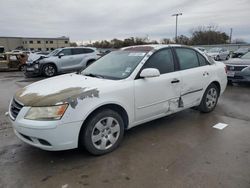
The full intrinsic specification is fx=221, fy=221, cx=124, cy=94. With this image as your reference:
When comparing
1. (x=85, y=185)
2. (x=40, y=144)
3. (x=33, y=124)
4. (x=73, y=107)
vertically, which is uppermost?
(x=73, y=107)

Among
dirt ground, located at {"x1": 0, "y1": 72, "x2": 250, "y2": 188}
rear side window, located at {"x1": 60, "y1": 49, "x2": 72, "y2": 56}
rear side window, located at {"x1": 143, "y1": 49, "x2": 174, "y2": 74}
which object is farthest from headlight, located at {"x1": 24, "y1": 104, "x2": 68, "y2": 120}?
rear side window, located at {"x1": 60, "y1": 49, "x2": 72, "y2": 56}

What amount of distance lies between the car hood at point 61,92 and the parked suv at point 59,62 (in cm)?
909

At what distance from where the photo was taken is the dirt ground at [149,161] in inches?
103

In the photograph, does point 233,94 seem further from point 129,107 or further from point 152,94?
point 129,107

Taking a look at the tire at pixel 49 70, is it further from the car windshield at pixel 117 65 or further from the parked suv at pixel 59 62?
the car windshield at pixel 117 65

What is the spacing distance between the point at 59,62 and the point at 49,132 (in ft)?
33.3

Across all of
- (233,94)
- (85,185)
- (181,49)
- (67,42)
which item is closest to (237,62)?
(233,94)

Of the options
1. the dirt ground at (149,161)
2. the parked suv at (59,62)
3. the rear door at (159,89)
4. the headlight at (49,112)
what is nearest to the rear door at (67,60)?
the parked suv at (59,62)

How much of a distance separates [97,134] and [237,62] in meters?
6.87

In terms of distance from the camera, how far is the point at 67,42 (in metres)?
75.8

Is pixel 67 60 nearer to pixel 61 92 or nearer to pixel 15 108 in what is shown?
pixel 15 108

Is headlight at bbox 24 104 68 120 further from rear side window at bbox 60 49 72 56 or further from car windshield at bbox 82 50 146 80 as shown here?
rear side window at bbox 60 49 72 56

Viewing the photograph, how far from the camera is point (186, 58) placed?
4453 millimetres

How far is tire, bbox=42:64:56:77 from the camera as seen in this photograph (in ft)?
39.7
